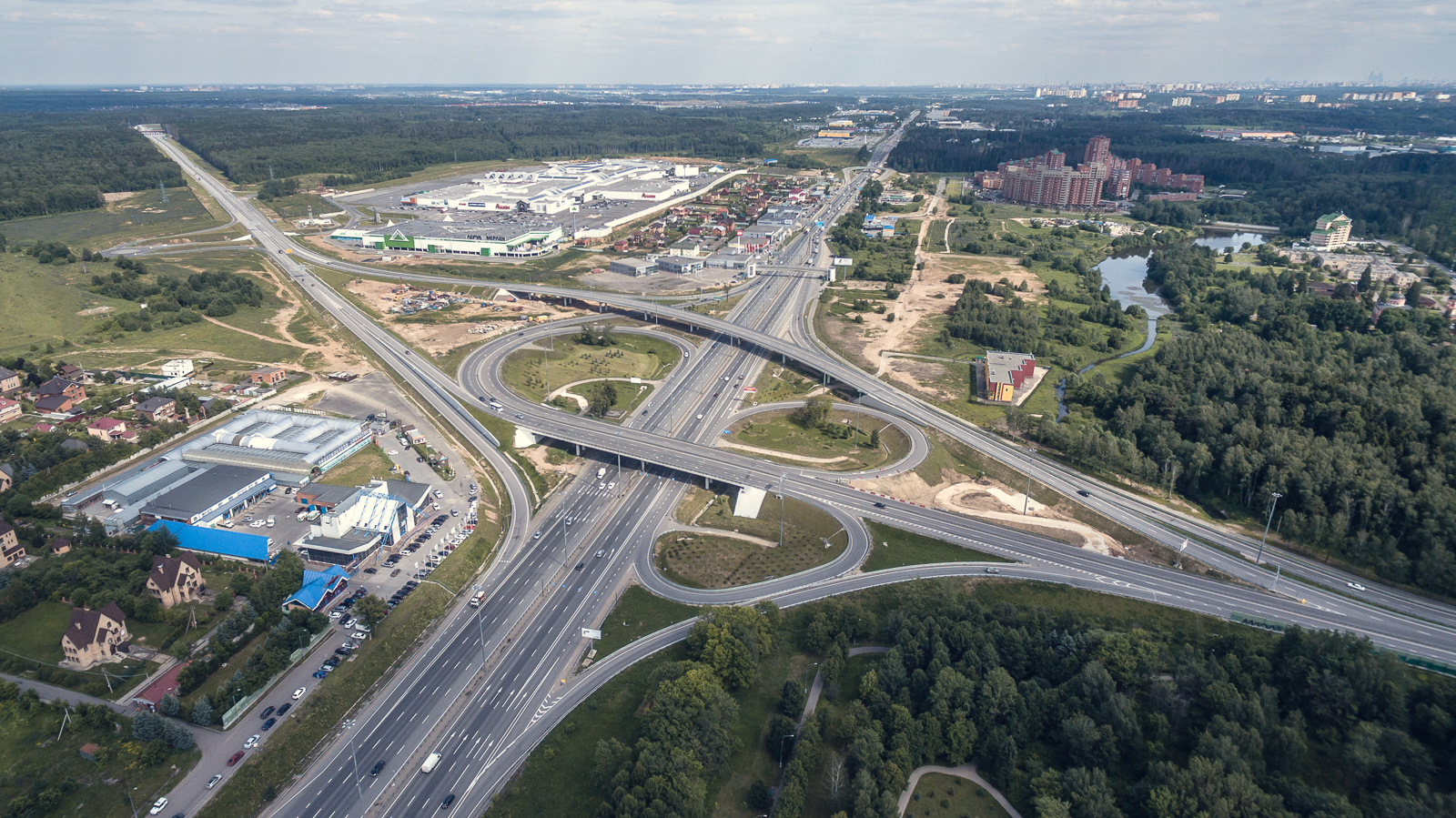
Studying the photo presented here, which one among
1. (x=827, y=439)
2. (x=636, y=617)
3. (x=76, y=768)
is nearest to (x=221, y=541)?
(x=76, y=768)

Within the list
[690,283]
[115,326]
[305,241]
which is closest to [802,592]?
[690,283]

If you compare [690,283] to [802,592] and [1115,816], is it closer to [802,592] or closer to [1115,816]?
[802,592]

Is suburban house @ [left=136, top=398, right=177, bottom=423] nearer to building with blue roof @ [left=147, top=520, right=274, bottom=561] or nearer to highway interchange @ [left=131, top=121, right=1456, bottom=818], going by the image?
highway interchange @ [left=131, top=121, right=1456, bottom=818]

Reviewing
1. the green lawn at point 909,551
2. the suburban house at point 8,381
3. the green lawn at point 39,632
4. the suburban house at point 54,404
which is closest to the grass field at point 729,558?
the green lawn at point 909,551

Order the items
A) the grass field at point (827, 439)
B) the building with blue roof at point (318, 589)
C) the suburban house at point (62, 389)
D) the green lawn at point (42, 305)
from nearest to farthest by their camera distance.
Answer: the building with blue roof at point (318, 589) < the grass field at point (827, 439) < the suburban house at point (62, 389) < the green lawn at point (42, 305)

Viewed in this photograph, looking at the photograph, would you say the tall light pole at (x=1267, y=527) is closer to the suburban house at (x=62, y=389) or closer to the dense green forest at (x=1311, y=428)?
the dense green forest at (x=1311, y=428)

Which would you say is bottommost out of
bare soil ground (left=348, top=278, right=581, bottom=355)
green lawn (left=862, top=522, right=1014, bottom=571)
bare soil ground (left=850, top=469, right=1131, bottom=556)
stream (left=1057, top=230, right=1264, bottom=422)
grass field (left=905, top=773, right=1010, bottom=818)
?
grass field (left=905, top=773, right=1010, bottom=818)

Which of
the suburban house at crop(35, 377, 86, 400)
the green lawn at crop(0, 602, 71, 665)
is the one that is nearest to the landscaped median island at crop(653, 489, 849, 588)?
the green lawn at crop(0, 602, 71, 665)
